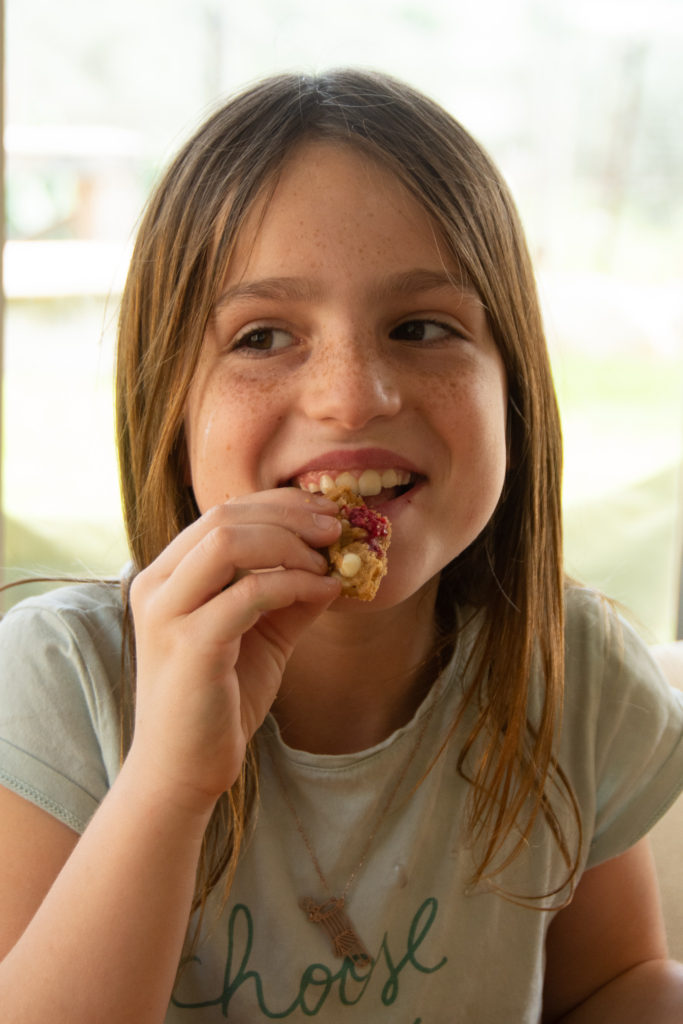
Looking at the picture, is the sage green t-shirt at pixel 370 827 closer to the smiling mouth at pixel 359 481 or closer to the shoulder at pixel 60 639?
the shoulder at pixel 60 639

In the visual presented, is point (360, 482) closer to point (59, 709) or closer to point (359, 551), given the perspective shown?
point (359, 551)

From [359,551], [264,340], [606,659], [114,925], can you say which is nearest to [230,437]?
[264,340]

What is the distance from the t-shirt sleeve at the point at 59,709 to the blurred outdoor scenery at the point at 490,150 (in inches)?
72.3

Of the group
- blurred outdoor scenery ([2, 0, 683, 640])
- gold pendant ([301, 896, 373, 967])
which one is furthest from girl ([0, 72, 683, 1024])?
blurred outdoor scenery ([2, 0, 683, 640])

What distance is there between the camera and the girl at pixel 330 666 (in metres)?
1.04

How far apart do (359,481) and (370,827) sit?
470 millimetres

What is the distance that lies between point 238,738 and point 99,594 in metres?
0.42

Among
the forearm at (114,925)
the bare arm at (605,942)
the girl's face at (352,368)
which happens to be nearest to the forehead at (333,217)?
the girl's face at (352,368)

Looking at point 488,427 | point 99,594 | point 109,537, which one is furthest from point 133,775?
point 109,537

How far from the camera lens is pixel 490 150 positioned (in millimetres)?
3170

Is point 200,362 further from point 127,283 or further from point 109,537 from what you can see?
point 109,537

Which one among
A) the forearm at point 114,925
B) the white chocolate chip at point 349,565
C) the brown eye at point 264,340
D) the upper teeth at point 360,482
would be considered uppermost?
the brown eye at point 264,340

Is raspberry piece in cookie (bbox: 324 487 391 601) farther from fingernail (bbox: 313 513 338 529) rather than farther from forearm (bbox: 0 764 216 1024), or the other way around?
forearm (bbox: 0 764 216 1024)

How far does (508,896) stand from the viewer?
1394mm
